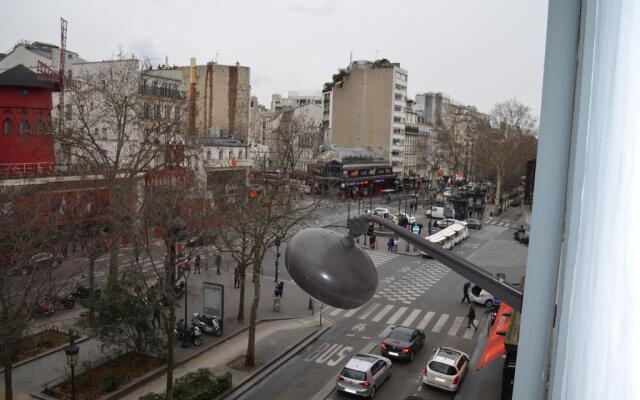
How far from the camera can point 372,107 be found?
177 feet

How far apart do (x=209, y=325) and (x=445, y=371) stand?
6.88 metres

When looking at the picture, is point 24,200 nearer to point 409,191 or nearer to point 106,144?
point 106,144

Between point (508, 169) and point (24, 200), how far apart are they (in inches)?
1476

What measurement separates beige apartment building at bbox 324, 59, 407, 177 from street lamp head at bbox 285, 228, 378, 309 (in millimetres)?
51884

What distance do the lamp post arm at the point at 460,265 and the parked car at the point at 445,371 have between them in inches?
425

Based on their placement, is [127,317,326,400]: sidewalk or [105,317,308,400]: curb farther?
[127,317,326,400]: sidewalk

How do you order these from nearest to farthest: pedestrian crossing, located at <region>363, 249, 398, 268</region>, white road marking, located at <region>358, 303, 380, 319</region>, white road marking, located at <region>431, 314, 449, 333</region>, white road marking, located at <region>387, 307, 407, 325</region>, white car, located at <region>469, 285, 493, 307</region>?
white road marking, located at <region>431, 314, 449, 333</region>
white road marking, located at <region>387, 307, 407, 325</region>
white road marking, located at <region>358, 303, 380, 319</region>
white car, located at <region>469, 285, 493, 307</region>
pedestrian crossing, located at <region>363, 249, 398, 268</region>

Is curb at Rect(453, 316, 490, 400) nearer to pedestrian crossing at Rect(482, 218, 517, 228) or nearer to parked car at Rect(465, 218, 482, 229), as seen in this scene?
A: parked car at Rect(465, 218, 482, 229)

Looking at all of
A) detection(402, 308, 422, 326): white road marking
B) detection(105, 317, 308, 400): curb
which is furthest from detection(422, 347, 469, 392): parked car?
detection(105, 317, 308, 400): curb

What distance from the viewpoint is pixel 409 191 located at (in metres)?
56.2

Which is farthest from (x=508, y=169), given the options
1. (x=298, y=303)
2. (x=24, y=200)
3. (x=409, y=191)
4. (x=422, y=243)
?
(x=422, y=243)

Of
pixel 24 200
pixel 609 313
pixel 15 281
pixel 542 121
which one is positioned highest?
pixel 542 121

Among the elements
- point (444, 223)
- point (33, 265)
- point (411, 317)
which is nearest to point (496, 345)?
point (411, 317)

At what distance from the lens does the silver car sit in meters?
11.8
